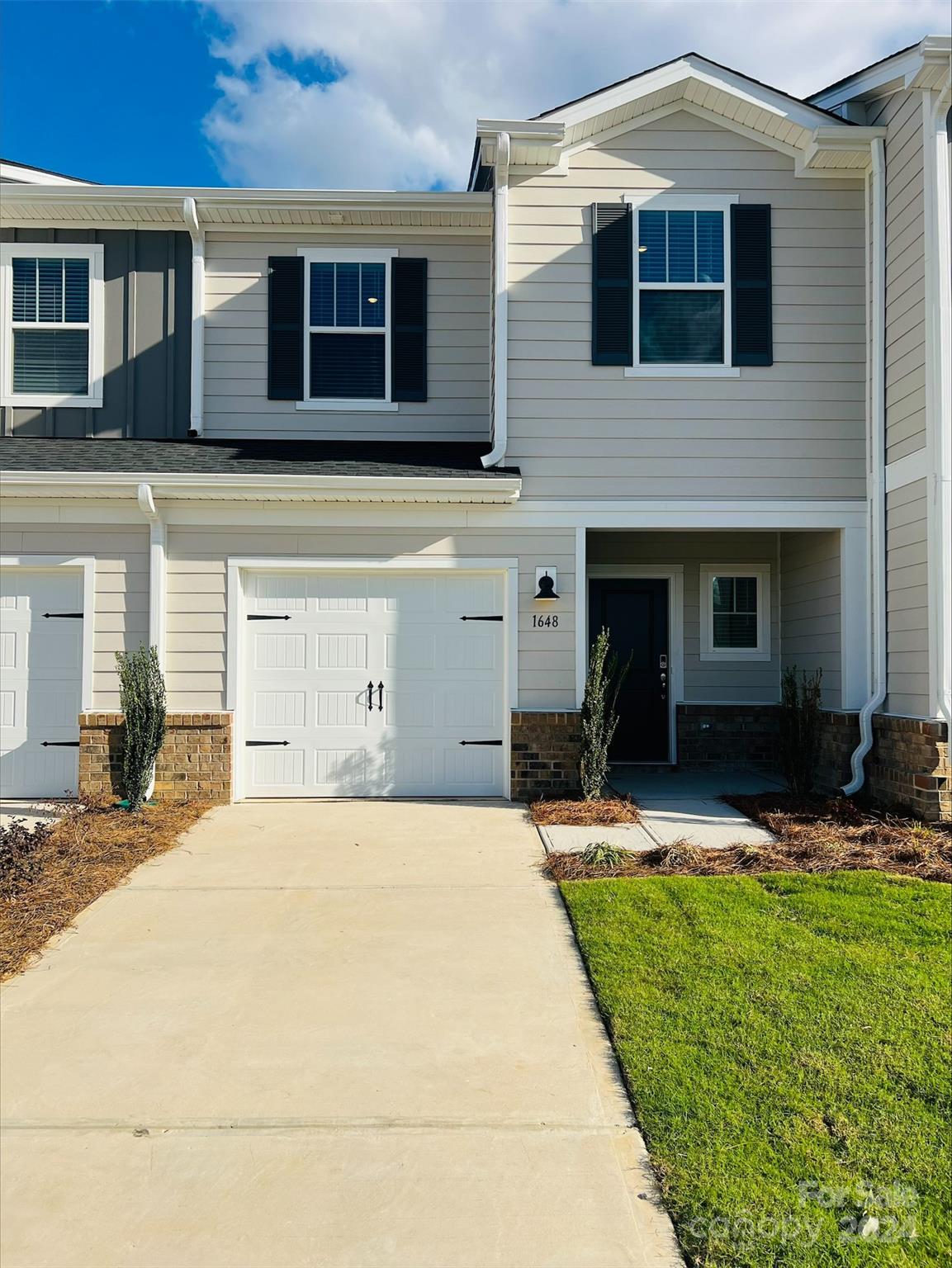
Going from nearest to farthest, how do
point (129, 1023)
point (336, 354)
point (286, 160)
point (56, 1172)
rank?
point (56, 1172) < point (129, 1023) < point (336, 354) < point (286, 160)

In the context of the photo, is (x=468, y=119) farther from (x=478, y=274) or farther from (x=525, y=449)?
(x=525, y=449)

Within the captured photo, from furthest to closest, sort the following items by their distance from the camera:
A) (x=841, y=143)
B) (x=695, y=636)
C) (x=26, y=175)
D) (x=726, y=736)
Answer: (x=695, y=636) → (x=726, y=736) → (x=26, y=175) → (x=841, y=143)

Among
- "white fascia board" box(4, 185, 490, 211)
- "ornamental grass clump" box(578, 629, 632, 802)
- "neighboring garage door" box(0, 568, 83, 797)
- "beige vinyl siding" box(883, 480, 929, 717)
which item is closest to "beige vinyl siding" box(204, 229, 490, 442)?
"white fascia board" box(4, 185, 490, 211)

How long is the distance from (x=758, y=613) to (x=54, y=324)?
8.04 meters

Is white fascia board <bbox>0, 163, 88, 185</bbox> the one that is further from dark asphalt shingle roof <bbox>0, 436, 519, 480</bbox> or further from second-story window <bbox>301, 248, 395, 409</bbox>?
dark asphalt shingle roof <bbox>0, 436, 519, 480</bbox>

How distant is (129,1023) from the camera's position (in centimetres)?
345

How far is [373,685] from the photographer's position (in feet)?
25.8

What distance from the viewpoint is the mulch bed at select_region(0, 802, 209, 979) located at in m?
4.43

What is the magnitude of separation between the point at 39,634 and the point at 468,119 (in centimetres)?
606

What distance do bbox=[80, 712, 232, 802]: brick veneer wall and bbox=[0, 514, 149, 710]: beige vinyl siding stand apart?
32cm

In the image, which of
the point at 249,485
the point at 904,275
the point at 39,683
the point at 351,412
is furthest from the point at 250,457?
the point at 904,275

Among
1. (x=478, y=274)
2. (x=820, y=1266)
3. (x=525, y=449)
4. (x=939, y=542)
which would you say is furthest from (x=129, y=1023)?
(x=478, y=274)

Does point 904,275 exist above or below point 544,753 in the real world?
above

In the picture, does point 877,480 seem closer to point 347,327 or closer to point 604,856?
point 604,856
